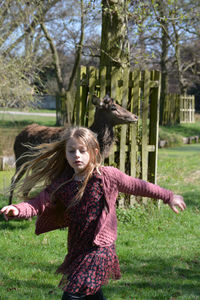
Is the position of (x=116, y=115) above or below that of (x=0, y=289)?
above

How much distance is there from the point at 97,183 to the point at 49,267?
207 centimetres

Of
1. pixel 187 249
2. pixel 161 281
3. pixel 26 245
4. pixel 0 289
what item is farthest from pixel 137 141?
pixel 0 289

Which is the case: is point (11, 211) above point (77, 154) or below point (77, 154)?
below

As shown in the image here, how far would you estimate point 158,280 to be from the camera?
4.47 meters

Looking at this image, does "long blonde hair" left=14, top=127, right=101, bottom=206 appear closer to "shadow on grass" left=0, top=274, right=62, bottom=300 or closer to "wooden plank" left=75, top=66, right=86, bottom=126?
"shadow on grass" left=0, top=274, right=62, bottom=300

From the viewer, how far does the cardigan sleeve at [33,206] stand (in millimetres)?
2899

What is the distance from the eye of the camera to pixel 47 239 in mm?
5809

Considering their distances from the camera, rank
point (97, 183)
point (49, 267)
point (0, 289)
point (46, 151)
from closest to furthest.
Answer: point (97, 183)
point (46, 151)
point (0, 289)
point (49, 267)

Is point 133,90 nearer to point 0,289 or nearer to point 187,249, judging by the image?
point 187,249

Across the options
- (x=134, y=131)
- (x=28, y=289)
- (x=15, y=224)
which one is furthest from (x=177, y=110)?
(x=28, y=289)

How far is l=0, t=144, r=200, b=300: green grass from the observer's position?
4176 millimetres

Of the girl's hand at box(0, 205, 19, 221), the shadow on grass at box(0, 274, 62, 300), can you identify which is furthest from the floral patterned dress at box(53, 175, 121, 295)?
the shadow on grass at box(0, 274, 62, 300)

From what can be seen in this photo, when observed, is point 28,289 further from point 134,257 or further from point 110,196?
point 110,196

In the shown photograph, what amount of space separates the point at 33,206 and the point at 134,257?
253 centimetres
